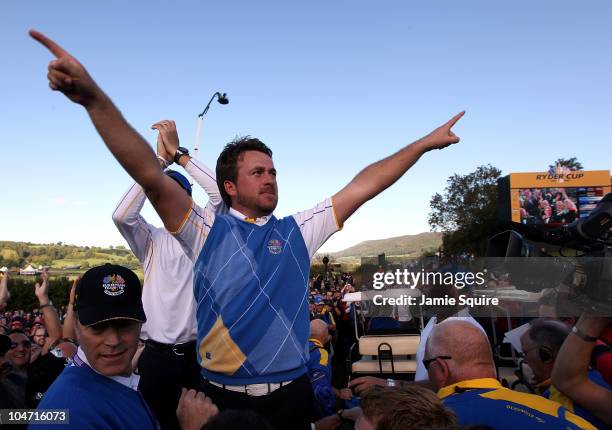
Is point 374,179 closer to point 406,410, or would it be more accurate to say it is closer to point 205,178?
point 406,410

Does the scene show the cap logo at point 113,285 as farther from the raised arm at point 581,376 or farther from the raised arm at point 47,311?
the raised arm at point 47,311

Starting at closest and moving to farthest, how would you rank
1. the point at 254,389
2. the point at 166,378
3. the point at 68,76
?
the point at 68,76 < the point at 254,389 < the point at 166,378

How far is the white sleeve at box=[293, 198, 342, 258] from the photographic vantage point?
244 cm

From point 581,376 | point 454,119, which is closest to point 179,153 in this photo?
point 454,119

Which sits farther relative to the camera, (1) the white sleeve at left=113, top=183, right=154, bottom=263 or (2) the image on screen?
(2) the image on screen

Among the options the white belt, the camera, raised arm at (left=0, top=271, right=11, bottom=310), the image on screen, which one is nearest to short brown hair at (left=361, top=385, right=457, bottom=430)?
the white belt

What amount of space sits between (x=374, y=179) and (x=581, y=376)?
58.3 inches

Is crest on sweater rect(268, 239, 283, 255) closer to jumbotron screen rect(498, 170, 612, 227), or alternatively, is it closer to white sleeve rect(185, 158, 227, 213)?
white sleeve rect(185, 158, 227, 213)

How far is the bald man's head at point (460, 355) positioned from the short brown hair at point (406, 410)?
66cm

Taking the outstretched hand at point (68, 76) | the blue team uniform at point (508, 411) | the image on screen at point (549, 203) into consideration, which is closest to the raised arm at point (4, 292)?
the outstretched hand at point (68, 76)

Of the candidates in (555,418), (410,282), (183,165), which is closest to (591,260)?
(555,418)

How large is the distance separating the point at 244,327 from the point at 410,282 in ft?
31.4

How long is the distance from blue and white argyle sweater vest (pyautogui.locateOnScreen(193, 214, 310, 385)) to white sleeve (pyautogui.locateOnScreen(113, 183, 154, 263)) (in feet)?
3.64

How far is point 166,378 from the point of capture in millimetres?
3369
